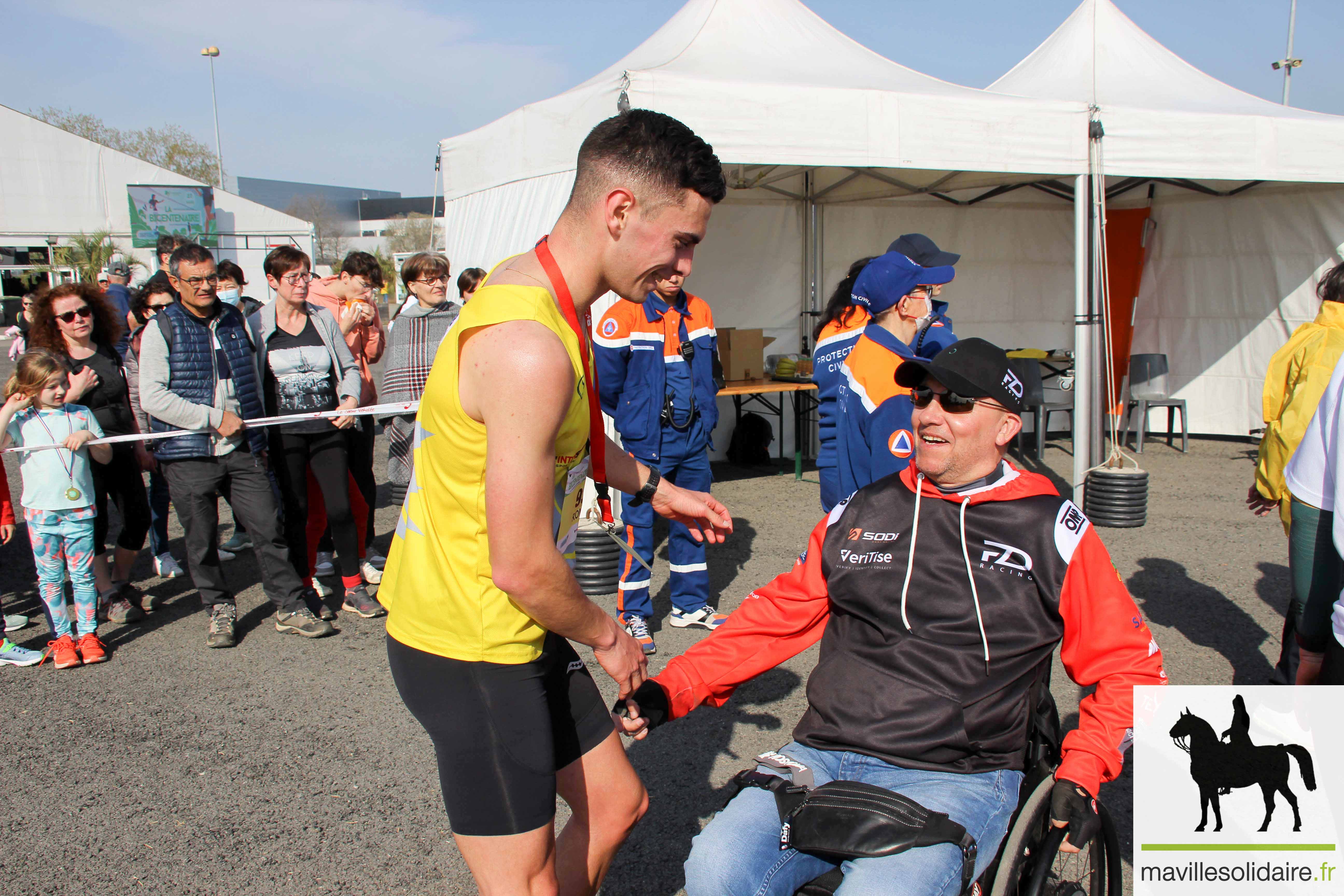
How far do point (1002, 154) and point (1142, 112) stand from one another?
111 centimetres

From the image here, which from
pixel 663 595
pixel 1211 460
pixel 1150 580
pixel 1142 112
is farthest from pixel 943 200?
pixel 663 595

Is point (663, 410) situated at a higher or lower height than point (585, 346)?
lower

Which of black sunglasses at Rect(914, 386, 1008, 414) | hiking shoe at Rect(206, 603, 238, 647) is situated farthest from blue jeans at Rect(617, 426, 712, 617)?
black sunglasses at Rect(914, 386, 1008, 414)

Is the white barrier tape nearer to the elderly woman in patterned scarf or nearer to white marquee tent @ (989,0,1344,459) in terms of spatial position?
the elderly woman in patterned scarf

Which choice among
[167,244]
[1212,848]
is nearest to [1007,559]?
[1212,848]

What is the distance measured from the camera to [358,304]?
577 centimetres

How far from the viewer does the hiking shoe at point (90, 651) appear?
435 cm

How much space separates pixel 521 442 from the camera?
A: 1.38 metres

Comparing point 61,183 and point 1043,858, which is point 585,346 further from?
point 61,183

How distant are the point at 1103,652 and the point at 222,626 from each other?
419 centimetres

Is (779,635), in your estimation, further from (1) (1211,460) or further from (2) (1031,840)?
(1) (1211,460)

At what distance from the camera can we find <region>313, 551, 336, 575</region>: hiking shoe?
5652mm

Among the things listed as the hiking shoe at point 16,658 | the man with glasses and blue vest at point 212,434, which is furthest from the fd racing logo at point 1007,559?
the hiking shoe at point 16,658

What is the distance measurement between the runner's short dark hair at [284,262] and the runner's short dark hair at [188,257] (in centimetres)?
32
